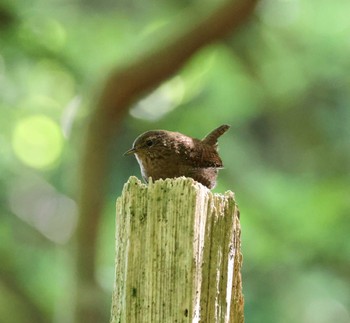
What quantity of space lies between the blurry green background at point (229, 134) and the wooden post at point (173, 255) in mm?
4074

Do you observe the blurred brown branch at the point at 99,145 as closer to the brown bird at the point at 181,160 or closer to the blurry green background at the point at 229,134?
the blurry green background at the point at 229,134

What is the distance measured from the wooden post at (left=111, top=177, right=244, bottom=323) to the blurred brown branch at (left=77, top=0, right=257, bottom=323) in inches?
117

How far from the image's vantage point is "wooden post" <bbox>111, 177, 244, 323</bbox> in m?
1.55

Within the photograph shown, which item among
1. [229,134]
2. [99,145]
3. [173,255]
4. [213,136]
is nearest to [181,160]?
[213,136]

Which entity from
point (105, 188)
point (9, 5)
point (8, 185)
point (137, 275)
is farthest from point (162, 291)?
point (8, 185)

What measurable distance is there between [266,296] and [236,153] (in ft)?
4.66

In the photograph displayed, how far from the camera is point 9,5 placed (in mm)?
6090

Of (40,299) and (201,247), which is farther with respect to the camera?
(40,299)

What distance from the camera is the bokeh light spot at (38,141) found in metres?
7.30

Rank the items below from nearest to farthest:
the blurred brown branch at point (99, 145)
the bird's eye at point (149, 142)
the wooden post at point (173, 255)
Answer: the wooden post at point (173, 255) < the bird's eye at point (149, 142) < the blurred brown branch at point (99, 145)

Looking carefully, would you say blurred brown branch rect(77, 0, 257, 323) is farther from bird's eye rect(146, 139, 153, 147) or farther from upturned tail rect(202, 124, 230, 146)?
bird's eye rect(146, 139, 153, 147)

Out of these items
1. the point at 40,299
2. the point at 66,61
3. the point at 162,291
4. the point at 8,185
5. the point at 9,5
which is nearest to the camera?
the point at 162,291

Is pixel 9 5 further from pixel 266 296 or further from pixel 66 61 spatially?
pixel 266 296

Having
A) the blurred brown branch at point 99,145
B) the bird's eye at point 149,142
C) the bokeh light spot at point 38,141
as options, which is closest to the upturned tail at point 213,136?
the bird's eye at point 149,142
